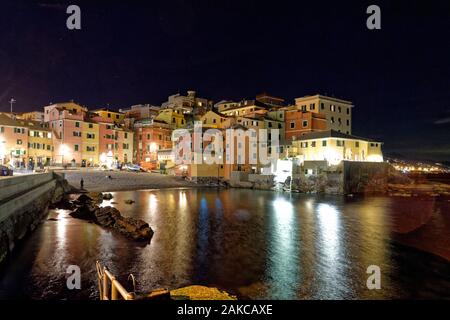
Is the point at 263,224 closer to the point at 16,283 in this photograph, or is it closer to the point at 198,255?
the point at 198,255

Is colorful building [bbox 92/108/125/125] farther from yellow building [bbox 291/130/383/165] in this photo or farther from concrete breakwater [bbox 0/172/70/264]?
concrete breakwater [bbox 0/172/70/264]

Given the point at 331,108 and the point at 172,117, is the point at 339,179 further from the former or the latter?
the point at 172,117

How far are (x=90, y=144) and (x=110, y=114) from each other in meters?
18.0

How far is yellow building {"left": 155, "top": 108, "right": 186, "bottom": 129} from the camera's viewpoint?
299ft

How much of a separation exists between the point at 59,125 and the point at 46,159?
26.9 ft

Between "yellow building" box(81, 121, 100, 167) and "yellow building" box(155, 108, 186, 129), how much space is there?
65.2 feet

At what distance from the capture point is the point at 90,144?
73.2 m

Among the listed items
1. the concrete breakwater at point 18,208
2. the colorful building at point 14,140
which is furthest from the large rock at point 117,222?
the colorful building at point 14,140

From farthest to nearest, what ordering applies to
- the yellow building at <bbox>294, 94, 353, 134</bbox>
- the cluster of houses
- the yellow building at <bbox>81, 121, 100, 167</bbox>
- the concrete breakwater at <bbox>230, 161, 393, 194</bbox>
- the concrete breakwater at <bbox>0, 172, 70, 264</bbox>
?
the yellow building at <bbox>294, 94, 353, 134</bbox> < the yellow building at <bbox>81, 121, 100, 167</bbox> < the cluster of houses < the concrete breakwater at <bbox>230, 161, 393, 194</bbox> < the concrete breakwater at <bbox>0, 172, 70, 264</bbox>

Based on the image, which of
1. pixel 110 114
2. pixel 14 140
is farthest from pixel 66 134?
pixel 110 114

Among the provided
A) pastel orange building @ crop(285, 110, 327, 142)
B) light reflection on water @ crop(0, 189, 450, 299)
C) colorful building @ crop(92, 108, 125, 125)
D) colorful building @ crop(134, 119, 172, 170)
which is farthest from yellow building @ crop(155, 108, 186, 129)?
light reflection on water @ crop(0, 189, 450, 299)

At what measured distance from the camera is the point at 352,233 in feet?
84.1

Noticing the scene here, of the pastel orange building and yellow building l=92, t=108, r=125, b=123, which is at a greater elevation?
yellow building l=92, t=108, r=125, b=123
